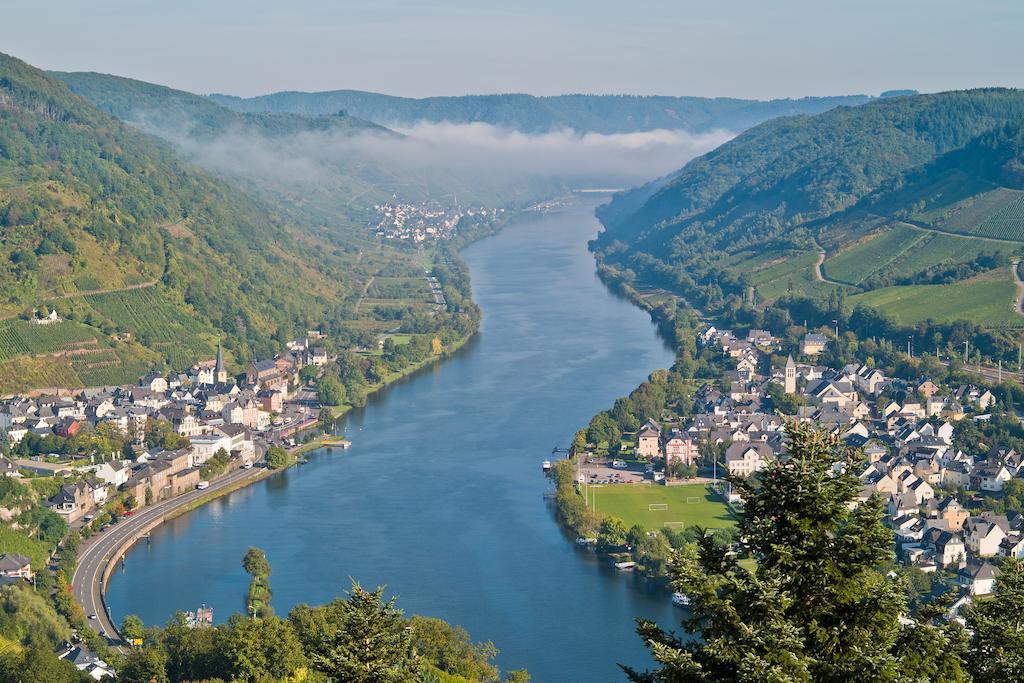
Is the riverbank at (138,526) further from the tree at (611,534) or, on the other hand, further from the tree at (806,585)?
the tree at (806,585)

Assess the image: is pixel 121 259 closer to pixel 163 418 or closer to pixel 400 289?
pixel 163 418

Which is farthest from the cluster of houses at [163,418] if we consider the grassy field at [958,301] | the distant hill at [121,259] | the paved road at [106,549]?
the grassy field at [958,301]

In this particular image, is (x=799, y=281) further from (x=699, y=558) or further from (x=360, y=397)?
(x=699, y=558)

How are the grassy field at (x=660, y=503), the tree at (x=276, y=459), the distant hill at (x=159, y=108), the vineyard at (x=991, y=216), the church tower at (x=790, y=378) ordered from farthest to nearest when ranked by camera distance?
1. the distant hill at (x=159, y=108)
2. the vineyard at (x=991, y=216)
3. the church tower at (x=790, y=378)
4. the tree at (x=276, y=459)
5. the grassy field at (x=660, y=503)

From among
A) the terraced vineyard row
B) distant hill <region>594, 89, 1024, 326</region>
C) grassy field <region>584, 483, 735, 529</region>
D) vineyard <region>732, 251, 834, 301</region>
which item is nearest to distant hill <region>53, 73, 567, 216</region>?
distant hill <region>594, 89, 1024, 326</region>

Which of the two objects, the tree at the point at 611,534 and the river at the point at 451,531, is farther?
the tree at the point at 611,534

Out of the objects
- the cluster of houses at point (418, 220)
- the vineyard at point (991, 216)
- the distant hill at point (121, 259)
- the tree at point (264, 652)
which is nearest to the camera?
the tree at point (264, 652)
